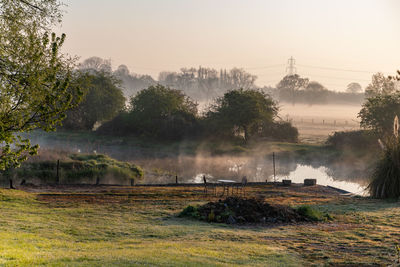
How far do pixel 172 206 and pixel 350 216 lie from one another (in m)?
8.36

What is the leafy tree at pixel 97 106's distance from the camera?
7000cm

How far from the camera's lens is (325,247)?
1462 cm

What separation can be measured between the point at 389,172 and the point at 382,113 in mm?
32872

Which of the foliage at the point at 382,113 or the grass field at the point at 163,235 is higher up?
the foliage at the point at 382,113

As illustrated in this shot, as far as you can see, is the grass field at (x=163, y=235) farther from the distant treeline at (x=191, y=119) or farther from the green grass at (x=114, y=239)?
the distant treeline at (x=191, y=119)

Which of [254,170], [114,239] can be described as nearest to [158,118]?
[254,170]

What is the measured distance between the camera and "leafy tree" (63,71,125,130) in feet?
230

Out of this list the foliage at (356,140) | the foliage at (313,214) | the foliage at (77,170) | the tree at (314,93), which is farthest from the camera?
the tree at (314,93)

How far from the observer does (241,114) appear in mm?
61094

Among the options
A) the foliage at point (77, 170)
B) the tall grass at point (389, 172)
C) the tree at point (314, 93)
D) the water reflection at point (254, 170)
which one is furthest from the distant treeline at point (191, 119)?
the tree at point (314, 93)

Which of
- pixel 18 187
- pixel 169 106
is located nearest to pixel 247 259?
pixel 18 187

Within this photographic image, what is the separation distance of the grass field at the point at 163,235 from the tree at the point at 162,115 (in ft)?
125

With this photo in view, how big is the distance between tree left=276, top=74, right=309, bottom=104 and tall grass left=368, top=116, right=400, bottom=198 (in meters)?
148

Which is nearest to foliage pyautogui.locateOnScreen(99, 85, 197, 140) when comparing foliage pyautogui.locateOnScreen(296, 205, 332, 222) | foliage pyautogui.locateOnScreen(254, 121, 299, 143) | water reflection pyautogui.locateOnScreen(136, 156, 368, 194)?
water reflection pyautogui.locateOnScreen(136, 156, 368, 194)
